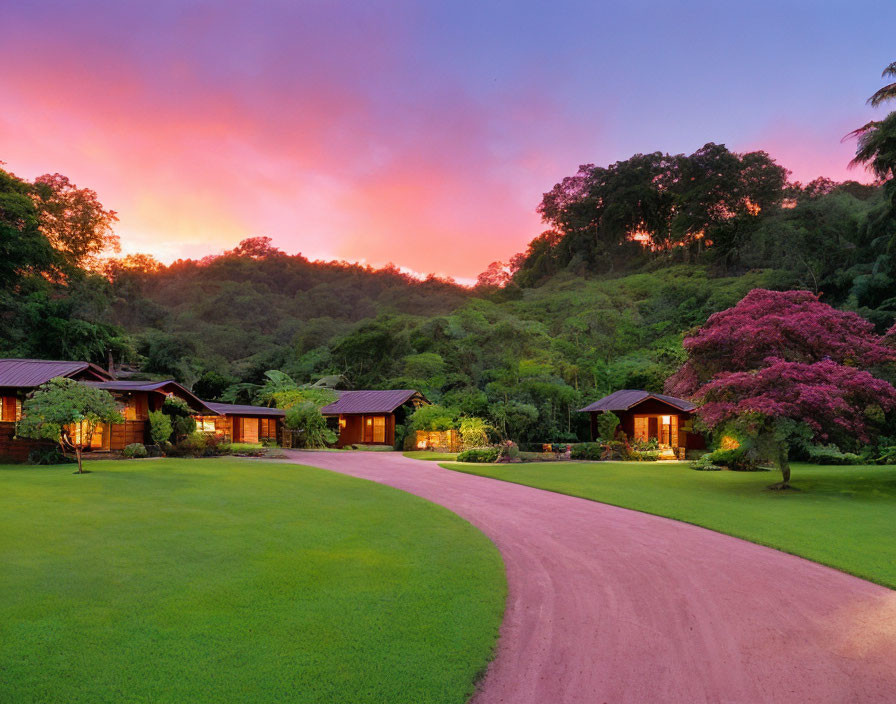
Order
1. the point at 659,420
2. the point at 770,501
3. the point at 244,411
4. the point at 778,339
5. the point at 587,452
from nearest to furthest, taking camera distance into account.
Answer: the point at 770,501
the point at 778,339
the point at 587,452
the point at 659,420
the point at 244,411

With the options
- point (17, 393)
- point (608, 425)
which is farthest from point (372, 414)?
point (17, 393)

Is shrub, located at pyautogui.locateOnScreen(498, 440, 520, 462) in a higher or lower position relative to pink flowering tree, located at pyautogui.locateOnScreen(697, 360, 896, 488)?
lower

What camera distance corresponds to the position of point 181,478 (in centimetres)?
1686

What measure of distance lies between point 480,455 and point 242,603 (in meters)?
19.3

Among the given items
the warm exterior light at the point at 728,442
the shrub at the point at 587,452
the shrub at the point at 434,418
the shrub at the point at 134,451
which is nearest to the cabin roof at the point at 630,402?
the warm exterior light at the point at 728,442

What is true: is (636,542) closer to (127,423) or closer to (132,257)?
(127,423)

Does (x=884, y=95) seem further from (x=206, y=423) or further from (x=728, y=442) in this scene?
(x=206, y=423)

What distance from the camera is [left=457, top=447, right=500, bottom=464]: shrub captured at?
81.6 ft

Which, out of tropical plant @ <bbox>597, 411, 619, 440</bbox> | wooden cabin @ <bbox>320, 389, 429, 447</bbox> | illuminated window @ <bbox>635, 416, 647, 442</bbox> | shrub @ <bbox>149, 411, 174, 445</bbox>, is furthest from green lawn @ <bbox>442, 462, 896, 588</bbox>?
shrub @ <bbox>149, 411, 174, 445</bbox>

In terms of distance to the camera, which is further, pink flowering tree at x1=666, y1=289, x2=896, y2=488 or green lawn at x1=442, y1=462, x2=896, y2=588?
pink flowering tree at x1=666, y1=289, x2=896, y2=488

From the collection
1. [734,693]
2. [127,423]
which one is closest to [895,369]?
[734,693]

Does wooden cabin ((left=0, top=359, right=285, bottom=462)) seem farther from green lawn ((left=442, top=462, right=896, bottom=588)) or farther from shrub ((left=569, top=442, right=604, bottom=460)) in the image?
shrub ((left=569, top=442, right=604, bottom=460))

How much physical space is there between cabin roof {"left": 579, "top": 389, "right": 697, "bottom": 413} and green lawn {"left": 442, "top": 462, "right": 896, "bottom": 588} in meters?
6.89

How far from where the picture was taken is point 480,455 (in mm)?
24875
